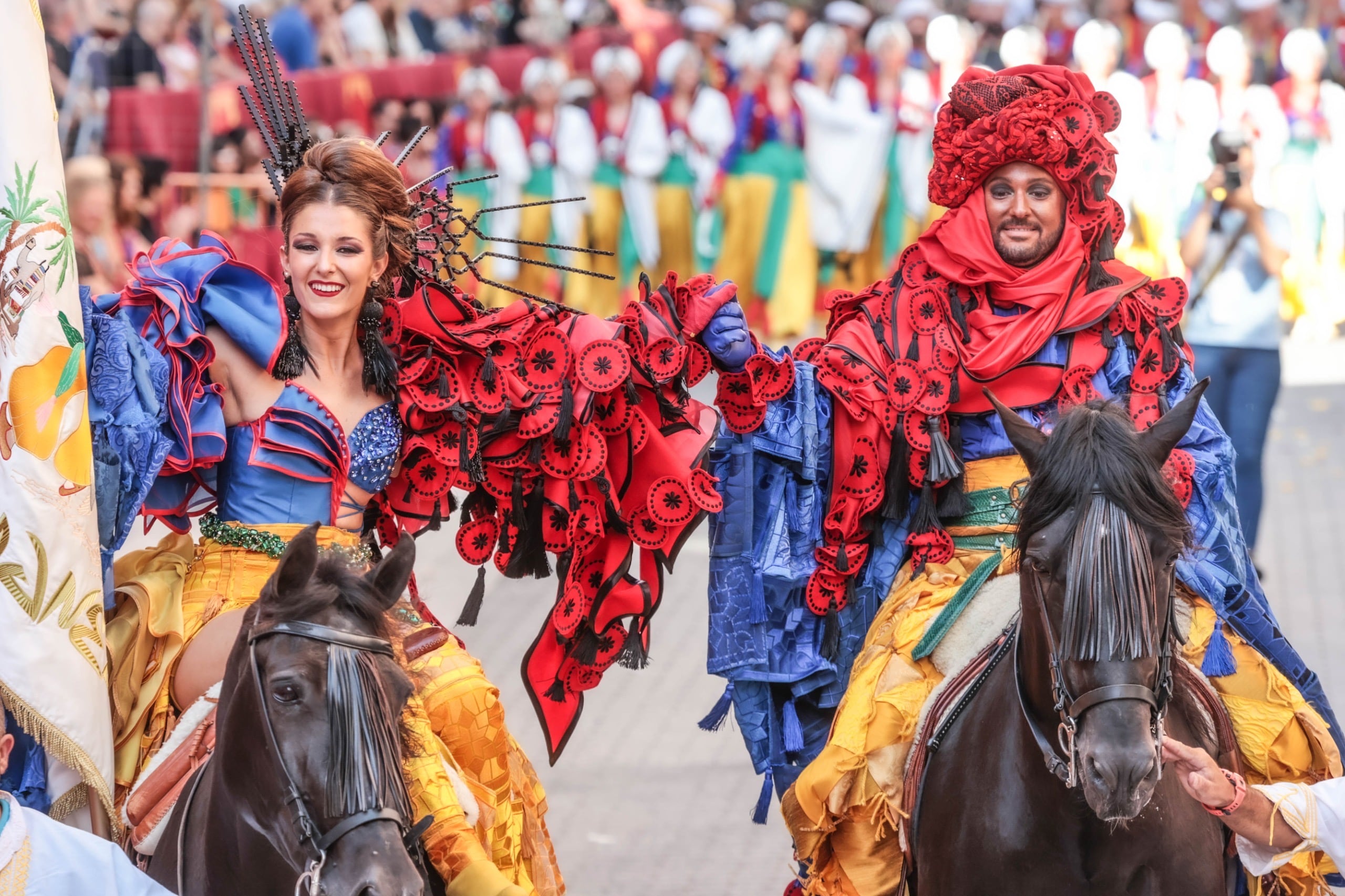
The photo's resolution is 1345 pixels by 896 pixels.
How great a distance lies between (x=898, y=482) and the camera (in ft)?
16.9

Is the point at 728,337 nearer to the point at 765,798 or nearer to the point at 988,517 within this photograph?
the point at 988,517

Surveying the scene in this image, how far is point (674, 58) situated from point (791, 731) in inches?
426

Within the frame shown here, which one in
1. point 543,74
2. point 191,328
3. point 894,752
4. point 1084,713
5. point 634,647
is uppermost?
point 543,74

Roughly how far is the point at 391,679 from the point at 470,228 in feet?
6.34

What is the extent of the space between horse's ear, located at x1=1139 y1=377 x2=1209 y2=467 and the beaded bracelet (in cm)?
65

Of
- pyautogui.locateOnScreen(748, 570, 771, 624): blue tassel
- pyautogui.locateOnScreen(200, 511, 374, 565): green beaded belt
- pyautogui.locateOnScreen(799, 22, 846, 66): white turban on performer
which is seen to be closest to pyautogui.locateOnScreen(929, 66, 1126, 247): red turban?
pyautogui.locateOnScreen(748, 570, 771, 624): blue tassel

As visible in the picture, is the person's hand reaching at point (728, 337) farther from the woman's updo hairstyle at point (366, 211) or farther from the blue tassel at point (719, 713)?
the blue tassel at point (719, 713)

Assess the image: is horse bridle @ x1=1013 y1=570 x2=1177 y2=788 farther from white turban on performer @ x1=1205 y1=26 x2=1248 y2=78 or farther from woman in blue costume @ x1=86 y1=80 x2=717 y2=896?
white turban on performer @ x1=1205 y1=26 x2=1248 y2=78

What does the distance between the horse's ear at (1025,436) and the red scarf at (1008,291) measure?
123 centimetres

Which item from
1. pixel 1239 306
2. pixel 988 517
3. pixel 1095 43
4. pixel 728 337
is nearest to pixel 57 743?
pixel 728 337

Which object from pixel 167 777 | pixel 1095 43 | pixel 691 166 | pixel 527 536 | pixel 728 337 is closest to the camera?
pixel 167 777

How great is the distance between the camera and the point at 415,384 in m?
4.75

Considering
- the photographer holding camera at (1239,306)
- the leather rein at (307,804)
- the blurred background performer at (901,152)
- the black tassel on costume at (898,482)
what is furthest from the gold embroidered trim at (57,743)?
the blurred background performer at (901,152)

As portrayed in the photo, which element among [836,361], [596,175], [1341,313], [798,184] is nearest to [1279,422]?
[1341,313]
